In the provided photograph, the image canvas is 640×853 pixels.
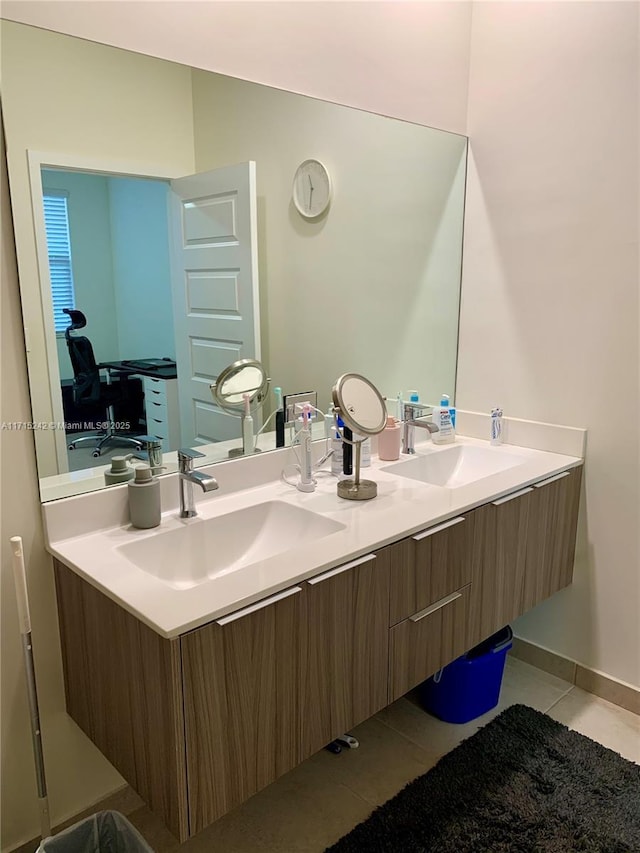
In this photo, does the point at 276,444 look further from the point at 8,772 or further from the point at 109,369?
the point at 8,772

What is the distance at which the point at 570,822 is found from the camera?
1742 mm

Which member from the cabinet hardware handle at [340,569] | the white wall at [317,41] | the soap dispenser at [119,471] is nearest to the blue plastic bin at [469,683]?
the cabinet hardware handle at [340,569]

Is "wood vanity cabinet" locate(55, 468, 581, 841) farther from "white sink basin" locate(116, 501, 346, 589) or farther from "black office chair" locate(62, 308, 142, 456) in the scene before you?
"black office chair" locate(62, 308, 142, 456)

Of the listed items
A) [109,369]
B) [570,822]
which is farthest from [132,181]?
[570,822]

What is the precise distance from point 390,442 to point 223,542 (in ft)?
2.49

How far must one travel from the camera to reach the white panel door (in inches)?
69.4

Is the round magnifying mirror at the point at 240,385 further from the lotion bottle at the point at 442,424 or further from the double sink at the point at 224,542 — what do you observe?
the lotion bottle at the point at 442,424

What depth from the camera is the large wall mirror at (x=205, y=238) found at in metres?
1.46

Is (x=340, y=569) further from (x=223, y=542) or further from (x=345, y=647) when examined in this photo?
(x=223, y=542)

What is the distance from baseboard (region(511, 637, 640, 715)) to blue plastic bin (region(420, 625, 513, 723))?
33cm

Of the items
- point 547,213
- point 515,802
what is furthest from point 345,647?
point 547,213

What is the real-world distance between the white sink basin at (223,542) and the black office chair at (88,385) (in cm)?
29

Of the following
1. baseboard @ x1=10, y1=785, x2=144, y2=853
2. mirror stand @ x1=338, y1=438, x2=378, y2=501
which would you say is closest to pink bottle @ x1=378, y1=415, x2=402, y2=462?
mirror stand @ x1=338, y1=438, x2=378, y2=501

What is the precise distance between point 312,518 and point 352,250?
104 centimetres
